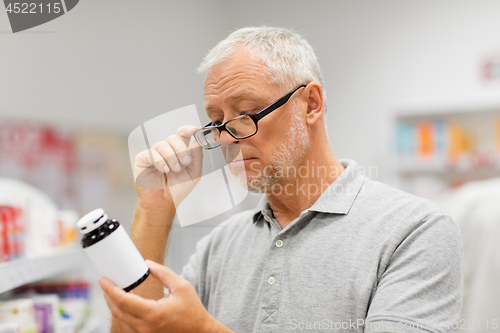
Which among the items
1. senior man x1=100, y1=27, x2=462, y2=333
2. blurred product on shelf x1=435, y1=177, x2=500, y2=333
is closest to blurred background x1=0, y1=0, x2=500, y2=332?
blurred product on shelf x1=435, y1=177, x2=500, y2=333

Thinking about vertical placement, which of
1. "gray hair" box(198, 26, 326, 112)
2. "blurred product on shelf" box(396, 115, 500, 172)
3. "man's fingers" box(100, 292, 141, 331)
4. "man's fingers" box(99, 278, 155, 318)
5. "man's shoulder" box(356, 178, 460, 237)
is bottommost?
"blurred product on shelf" box(396, 115, 500, 172)

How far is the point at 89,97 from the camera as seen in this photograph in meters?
1.90

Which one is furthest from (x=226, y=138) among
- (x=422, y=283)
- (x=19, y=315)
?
(x=19, y=315)

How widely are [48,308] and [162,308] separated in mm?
987

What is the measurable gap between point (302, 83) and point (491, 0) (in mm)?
2881

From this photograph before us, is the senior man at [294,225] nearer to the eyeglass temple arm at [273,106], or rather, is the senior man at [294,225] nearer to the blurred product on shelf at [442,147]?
the eyeglass temple arm at [273,106]

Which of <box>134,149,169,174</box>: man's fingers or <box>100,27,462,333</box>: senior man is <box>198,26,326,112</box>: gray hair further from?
Result: <box>134,149,169,174</box>: man's fingers

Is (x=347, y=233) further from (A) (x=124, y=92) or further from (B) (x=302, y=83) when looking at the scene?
(A) (x=124, y=92)

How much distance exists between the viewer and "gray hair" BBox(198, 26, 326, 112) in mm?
1015

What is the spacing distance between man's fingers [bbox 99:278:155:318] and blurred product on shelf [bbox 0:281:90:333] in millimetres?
698

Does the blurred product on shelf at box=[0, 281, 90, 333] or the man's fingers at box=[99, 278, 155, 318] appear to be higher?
the man's fingers at box=[99, 278, 155, 318]

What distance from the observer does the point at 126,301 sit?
628mm

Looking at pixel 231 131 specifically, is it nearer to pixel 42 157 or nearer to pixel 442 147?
pixel 42 157

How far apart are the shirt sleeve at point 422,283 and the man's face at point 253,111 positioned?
31 cm
